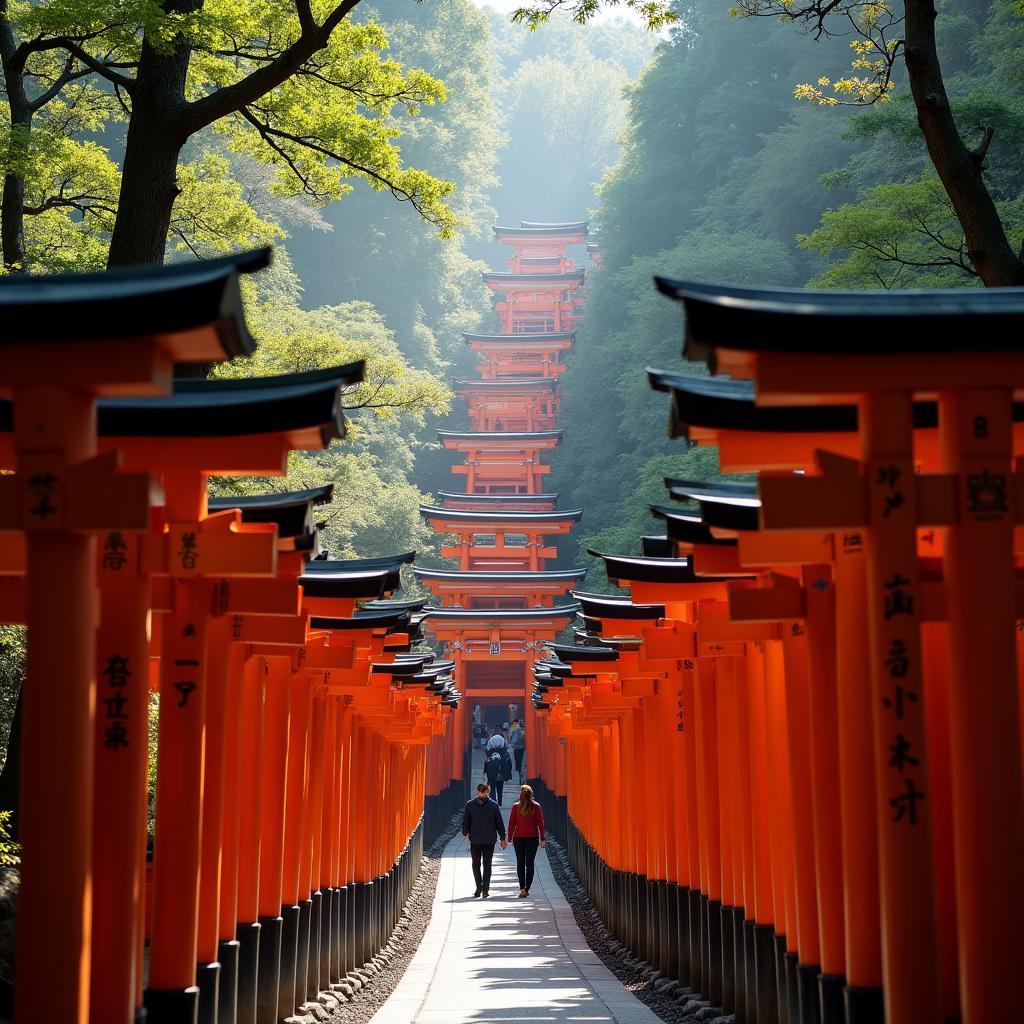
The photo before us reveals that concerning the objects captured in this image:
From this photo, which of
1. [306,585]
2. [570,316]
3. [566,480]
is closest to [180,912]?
[306,585]

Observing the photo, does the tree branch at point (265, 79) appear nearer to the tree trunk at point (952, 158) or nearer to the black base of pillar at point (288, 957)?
the tree trunk at point (952, 158)

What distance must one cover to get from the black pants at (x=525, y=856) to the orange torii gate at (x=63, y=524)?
1536 centimetres

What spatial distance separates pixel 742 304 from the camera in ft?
17.2

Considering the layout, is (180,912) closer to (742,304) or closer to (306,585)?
(306,585)

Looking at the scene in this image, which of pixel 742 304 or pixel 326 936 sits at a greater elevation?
pixel 742 304

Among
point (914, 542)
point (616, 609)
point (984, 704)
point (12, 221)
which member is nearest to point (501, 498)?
point (12, 221)

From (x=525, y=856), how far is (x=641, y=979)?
259 inches

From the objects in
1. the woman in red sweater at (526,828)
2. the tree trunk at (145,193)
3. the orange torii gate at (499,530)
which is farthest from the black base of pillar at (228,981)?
the orange torii gate at (499,530)

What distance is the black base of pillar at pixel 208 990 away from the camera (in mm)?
7742

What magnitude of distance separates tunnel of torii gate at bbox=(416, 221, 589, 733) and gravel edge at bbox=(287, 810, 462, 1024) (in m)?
10.6

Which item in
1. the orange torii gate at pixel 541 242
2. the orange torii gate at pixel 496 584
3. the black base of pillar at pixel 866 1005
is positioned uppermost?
the orange torii gate at pixel 541 242

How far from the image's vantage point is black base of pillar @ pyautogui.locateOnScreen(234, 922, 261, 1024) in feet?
29.4

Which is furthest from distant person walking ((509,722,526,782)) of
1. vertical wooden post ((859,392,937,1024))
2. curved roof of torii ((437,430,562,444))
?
vertical wooden post ((859,392,937,1024))

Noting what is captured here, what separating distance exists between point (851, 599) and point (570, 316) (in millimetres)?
52217
